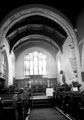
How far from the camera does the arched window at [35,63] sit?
18.4m

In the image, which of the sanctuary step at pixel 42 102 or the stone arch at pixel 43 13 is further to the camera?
the stone arch at pixel 43 13

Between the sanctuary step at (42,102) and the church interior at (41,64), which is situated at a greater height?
the church interior at (41,64)

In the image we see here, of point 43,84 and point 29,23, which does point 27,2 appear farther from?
point 43,84

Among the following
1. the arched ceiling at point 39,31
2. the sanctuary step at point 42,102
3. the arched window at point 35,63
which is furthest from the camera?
the arched window at point 35,63

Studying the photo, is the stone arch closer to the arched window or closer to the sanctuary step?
the sanctuary step

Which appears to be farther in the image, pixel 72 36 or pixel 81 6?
pixel 72 36

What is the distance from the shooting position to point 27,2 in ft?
31.3

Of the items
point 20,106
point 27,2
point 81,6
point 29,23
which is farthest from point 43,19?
point 20,106

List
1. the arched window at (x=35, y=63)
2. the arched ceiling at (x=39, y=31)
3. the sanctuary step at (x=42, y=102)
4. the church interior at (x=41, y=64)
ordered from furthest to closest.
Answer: the arched window at (x=35, y=63), the arched ceiling at (x=39, y=31), the sanctuary step at (x=42, y=102), the church interior at (x=41, y=64)

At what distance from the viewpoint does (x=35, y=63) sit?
61.4 feet

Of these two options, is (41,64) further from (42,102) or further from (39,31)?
(42,102)

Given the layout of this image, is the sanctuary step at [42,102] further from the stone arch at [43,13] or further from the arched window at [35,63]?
Result: the arched window at [35,63]

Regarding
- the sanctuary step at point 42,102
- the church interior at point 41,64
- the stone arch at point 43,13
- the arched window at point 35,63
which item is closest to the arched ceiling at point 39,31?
the church interior at point 41,64

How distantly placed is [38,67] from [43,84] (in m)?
2.53
